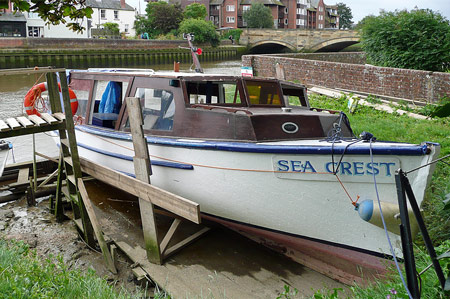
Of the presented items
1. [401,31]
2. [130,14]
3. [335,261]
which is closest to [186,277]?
[335,261]

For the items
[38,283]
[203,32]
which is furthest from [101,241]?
[203,32]

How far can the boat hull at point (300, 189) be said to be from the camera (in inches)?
182

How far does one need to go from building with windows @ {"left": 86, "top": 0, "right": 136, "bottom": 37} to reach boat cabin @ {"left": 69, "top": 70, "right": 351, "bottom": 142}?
5739 cm

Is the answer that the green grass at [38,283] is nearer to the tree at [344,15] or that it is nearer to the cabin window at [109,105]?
the cabin window at [109,105]

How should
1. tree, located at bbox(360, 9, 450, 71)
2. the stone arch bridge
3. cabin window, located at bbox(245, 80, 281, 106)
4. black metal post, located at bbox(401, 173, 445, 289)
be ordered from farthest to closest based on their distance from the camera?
the stone arch bridge < tree, located at bbox(360, 9, 450, 71) < cabin window, located at bbox(245, 80, 281, 106) < black metal post, located at bbox(401, 173, 445, 289)

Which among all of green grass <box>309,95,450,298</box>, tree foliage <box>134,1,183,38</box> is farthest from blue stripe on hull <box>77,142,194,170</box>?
tree foliage <box>134,1,183,38</box>

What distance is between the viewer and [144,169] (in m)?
5.45

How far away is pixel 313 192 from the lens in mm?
4961

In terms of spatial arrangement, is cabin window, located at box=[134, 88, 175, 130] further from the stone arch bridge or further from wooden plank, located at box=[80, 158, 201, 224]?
the stone arch bridge

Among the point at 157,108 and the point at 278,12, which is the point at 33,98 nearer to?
the point at 157,108

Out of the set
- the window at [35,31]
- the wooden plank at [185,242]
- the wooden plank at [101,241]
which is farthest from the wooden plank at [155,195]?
the window at [35,31]

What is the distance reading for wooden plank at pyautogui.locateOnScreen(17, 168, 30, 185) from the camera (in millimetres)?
7925

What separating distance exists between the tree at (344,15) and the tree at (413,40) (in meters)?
97.9

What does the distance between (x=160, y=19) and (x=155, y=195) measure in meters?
55.4
